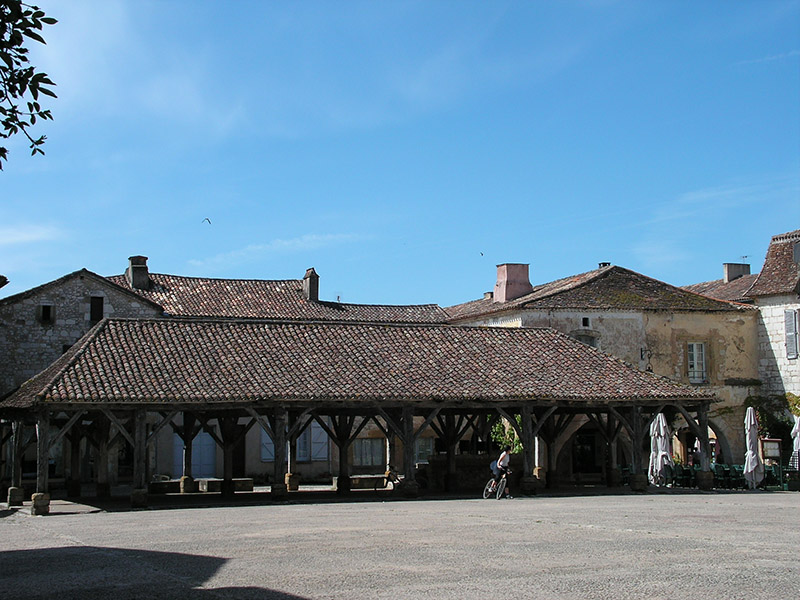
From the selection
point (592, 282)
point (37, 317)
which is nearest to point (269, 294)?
point (37, 317)

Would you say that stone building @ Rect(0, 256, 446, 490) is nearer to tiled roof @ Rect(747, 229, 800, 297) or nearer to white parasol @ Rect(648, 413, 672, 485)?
white parasol @ Rect(648, 413, 672, 485)

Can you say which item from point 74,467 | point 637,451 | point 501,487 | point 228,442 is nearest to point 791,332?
point 637,451

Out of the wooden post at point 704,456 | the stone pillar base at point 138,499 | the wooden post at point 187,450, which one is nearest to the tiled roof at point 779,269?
the wooden post at point 704,456

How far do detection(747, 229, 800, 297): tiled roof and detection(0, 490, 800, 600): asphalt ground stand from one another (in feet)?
47.3

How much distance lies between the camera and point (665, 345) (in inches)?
1264

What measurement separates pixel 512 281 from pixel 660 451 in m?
10.2

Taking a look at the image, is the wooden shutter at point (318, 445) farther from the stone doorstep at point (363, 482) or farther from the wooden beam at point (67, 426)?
the wooden beam at point (67, 426)

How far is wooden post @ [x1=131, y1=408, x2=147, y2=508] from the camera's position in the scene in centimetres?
2017

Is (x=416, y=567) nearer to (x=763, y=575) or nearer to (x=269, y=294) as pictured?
(x=763, y=575)

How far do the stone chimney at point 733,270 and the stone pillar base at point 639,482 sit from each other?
55.0ft

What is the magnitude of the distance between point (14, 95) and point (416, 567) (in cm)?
564

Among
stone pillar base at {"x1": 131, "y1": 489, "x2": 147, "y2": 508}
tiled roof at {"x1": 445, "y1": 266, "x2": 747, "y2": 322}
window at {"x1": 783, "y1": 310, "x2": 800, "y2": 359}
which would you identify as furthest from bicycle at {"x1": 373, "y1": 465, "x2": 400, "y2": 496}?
window at {"x1": 783, "y1": 310, "x2": 800, "y2": 359}

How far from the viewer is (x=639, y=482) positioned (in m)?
23.9

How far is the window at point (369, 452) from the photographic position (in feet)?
116
